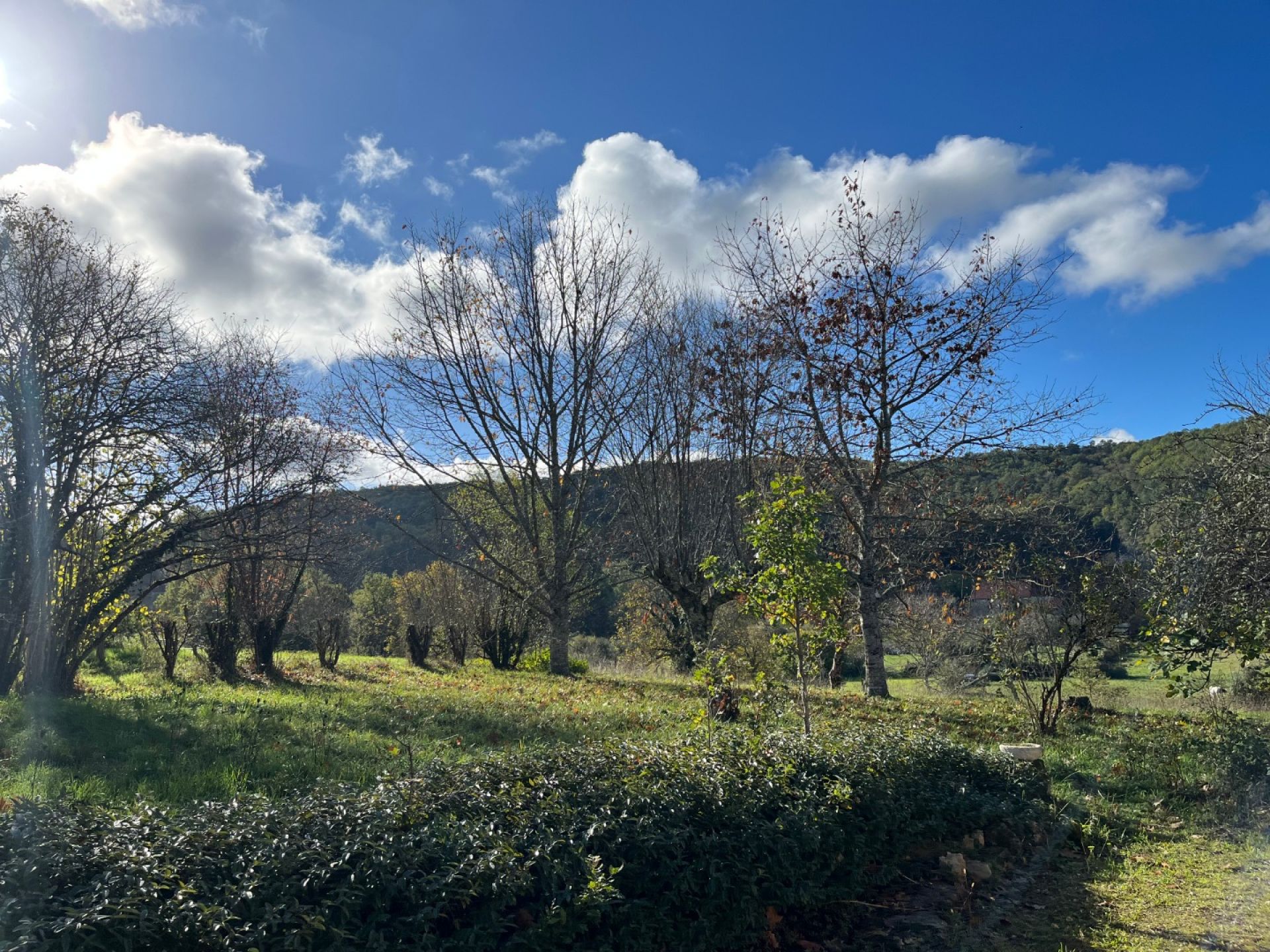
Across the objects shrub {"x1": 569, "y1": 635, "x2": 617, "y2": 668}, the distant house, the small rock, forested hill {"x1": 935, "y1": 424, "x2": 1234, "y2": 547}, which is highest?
forested hill {"x1": 935, "y1": 424, "x2": 1234, "y2": 547}

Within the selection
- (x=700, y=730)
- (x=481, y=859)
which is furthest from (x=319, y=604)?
(x=481, y=859)

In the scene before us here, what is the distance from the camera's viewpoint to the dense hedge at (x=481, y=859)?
241cm

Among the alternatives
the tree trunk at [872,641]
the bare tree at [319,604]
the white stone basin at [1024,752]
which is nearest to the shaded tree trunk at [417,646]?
the bare tree at [319,604]

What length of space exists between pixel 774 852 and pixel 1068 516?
12030 millimetres

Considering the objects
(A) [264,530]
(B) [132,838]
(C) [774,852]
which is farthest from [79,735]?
(A) [264,530]

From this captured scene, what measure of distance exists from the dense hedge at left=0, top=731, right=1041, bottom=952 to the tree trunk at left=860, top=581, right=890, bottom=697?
29.5 feet

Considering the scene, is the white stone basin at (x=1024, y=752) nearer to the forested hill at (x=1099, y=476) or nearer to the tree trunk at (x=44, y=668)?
the forested hill at (x=1099, y=476)

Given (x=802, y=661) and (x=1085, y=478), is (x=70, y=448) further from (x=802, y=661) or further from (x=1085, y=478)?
(x=1085, y=478)

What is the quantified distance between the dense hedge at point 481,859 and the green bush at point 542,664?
1400cm

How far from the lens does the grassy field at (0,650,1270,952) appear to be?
470 centimetres

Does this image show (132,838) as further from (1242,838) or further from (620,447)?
(620,447)

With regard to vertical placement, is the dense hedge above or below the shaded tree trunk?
above

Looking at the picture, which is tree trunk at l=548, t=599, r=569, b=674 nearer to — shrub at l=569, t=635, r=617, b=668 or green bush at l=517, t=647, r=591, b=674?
green bush at l=517, t=647, r=591, b=674

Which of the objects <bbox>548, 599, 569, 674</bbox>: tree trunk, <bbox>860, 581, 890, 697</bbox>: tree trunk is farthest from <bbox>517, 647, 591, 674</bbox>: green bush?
<bbox>860, 581, 890, 697</bbox>: tree trunk
